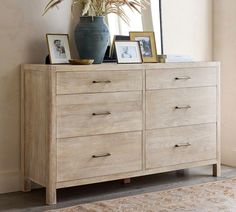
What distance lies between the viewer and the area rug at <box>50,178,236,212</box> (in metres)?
3.08

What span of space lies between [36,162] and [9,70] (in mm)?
629

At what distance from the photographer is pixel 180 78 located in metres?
3.66

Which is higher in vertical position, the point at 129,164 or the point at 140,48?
the point at 140,48

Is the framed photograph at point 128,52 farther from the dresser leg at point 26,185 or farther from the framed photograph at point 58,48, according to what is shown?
the dresser leg at point 26,185

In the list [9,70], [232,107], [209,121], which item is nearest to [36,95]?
[9,70]

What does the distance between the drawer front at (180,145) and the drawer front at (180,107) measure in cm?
5

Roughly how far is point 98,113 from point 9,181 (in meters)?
0.78

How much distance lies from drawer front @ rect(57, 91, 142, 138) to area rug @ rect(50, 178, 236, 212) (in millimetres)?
445

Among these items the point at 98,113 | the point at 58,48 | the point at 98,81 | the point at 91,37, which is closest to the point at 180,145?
the point at 98,113

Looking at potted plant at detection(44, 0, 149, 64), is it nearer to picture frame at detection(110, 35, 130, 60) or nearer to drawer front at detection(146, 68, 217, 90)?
picture frame at detection(110, 35, 130, 60)

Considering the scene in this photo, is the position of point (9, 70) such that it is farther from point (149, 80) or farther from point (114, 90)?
point (149, 80)

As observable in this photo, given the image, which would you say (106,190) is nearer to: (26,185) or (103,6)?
(26,185)

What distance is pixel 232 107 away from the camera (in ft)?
14.2

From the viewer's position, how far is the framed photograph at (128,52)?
3.59 m
